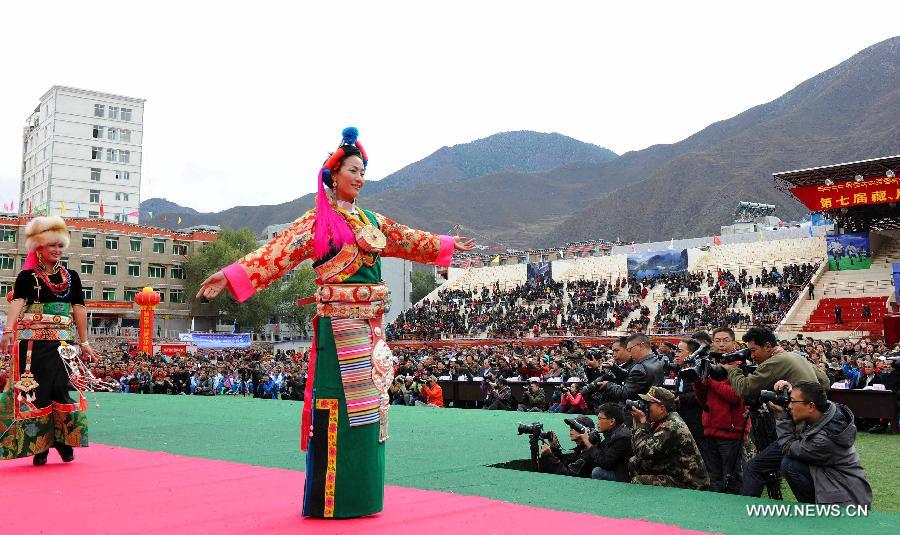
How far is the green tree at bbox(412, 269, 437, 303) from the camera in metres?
86.4

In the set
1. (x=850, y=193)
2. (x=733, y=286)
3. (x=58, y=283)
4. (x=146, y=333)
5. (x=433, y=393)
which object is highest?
(x=850, y=193)

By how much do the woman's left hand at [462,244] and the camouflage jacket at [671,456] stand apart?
186cm

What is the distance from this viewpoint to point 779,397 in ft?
15.2

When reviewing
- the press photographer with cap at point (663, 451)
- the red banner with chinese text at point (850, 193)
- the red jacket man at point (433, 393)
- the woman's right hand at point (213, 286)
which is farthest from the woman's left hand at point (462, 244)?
the red banner with chinese text at point (850, 193)

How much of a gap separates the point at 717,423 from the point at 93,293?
50.2m

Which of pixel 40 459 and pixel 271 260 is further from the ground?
pixel 271 260

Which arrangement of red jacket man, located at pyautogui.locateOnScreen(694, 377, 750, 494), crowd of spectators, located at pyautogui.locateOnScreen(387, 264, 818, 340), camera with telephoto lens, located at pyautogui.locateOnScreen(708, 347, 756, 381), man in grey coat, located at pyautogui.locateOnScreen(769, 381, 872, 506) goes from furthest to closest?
crowd of spectators, located at pyautogui.locateOnScreen(387, 264, 818, 340) < red jacket man, located at pyautogui.locateOnScreen(694, 377, 750, 494) < camera with telephoto lens, located at pyautogui.locateOnScreen(708, 347, 756, 381) < man in grey coat, located at pyautogui.locateOnScreen(769, 381, 872, 506)

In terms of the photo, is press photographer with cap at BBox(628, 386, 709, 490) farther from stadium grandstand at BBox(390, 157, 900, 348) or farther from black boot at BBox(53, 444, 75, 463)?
stadium grandstand at BBox(390, 157, 900, 348)

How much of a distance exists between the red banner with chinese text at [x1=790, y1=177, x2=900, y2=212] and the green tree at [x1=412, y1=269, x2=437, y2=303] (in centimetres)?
5643

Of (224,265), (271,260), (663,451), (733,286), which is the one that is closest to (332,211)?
(271,260)

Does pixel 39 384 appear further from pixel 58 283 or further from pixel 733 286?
pixel 733 286

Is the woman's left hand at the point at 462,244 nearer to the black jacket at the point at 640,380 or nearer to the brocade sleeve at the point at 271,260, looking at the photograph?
the brocade sleeve at the point at 271,260

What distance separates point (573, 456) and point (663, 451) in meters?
1.58

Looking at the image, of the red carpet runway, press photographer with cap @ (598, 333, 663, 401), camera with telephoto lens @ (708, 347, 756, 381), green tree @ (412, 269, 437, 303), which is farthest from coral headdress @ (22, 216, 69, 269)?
green tree @ (412, 269, 437, 303)
